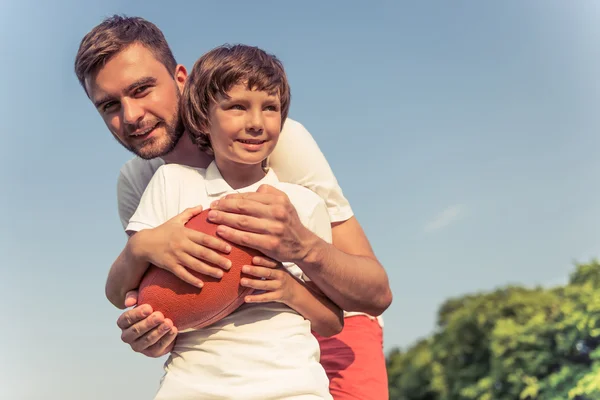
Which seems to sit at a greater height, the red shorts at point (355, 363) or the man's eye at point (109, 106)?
the man's eye at point (109, 106)

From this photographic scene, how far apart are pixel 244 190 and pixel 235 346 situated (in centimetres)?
61

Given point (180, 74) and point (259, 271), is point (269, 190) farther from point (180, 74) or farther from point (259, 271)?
point (180, 74)

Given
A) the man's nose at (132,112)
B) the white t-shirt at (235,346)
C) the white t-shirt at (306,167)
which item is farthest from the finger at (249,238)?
the man's nose at (132,112)

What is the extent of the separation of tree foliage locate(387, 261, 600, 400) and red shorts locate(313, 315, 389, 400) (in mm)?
13297

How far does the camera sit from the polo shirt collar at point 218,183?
267 centimetres

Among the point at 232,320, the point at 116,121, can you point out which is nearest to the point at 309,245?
the point at 232,320

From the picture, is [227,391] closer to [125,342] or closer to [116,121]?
[125,342]

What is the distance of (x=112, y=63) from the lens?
3.26 metres

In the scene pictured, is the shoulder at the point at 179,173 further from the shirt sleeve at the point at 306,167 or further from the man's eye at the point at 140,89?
the man's eye at the point at 140,89

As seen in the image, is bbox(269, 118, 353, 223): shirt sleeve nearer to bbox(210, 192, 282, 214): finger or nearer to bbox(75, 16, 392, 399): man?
bbox(75, 16, 392, 399): man

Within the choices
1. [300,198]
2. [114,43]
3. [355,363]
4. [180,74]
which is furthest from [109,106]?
[355,363]

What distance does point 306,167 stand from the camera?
3.10 m

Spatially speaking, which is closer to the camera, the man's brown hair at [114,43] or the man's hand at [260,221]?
the man's hand at [260,221]

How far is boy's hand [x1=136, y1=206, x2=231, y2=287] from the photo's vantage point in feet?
7.80
